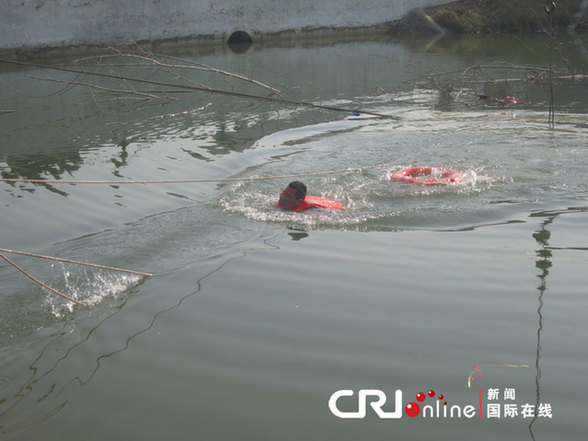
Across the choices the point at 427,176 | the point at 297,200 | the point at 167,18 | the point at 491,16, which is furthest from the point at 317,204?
the point at 491,16

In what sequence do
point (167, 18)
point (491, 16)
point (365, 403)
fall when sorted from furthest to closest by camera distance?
point (491, 16) → point (167, 18) → point (365, 403)

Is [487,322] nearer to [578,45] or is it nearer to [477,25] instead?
[578,45]

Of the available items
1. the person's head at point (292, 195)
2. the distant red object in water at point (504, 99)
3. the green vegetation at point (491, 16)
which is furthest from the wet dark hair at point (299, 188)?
the green vegetation at point (491, 16)

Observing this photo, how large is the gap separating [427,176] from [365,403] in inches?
223

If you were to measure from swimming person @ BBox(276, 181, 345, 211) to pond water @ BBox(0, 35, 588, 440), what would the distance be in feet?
0.43

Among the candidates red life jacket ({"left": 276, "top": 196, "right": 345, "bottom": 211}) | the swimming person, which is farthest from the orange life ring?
the swimming person

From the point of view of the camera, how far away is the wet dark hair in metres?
7.93

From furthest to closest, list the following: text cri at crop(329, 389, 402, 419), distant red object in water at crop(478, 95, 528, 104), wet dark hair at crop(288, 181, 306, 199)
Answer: distant red object in water at crop(478, 95, 528, 104) < wet dark hair at crop(288, 181, 306, 199) < text cri at crop(329, 389, 402, 419)

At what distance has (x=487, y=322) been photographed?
5.09 meters

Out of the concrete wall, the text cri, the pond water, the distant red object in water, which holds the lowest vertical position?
the text cri

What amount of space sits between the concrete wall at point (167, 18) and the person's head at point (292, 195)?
22293mm

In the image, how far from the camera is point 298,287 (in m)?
5.91

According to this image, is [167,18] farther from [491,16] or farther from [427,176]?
[427,176]

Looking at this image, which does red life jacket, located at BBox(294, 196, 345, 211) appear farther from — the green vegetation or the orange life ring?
the green vegetation
